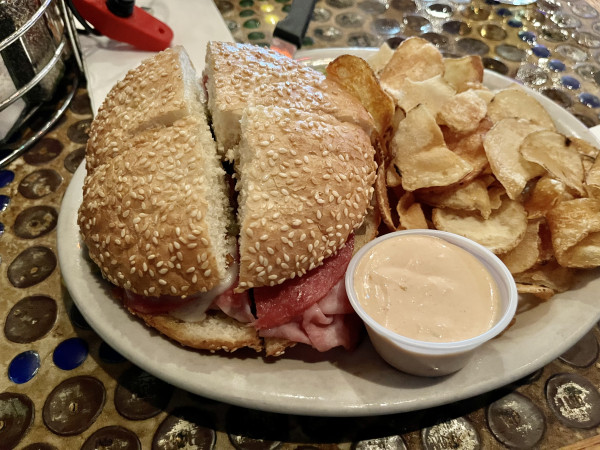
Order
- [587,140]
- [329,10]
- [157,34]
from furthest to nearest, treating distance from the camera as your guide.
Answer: [329,10] → [157,34] → [587,140]

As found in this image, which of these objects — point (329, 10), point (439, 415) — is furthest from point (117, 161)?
point (329, 10)

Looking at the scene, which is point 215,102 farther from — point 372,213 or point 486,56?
point 486,56

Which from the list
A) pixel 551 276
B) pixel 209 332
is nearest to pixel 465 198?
pixel 551 276

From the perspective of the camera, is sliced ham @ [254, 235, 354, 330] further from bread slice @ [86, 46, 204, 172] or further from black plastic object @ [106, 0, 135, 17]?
black plastic object @ [106, 0, 135, 17]

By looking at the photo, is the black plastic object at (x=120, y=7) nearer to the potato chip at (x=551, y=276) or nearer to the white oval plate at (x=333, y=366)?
the white oval plate at (x=333, y=366)

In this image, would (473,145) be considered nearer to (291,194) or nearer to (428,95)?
(428,95)

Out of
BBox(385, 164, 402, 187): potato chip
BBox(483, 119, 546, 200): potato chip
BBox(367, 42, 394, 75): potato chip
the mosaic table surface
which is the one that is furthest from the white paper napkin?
BBox(483, 119, 546, 200): potato chip
